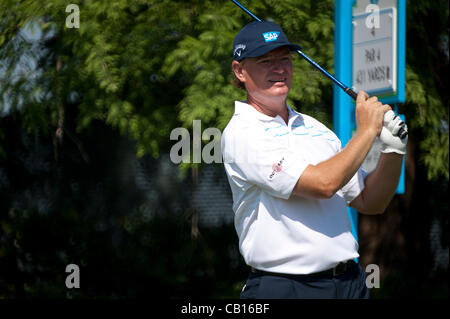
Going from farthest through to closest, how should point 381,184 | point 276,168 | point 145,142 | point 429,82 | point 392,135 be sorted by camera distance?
point 429,82, point 145,142, point 381,184, point 392,135, point 276,168

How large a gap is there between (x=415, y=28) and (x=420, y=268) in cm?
338

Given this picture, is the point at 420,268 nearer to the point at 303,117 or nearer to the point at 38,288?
the point at 38,288

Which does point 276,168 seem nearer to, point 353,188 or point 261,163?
point 261,163

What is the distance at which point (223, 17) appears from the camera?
5984 mm

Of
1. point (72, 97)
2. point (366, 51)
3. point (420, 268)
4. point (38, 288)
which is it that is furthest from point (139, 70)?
point (420, 268)

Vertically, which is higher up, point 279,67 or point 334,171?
point 279,67

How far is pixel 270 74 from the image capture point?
118 inches

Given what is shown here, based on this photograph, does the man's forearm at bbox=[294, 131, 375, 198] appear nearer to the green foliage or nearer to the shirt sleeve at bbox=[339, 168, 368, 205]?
the shirt sleeve at bbox=[339, 168, 368, 205]

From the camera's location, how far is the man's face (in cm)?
299

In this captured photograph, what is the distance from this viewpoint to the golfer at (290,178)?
2.77m

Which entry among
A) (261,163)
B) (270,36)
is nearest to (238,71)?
(270,36)

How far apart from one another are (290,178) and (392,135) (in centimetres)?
49
